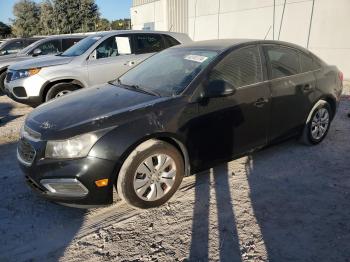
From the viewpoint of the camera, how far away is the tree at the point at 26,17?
62.1 metres

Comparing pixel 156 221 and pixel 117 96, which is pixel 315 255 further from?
pixel 117 96

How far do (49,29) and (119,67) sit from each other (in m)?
55.2

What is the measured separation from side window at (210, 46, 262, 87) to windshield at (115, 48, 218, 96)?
6.2 inches

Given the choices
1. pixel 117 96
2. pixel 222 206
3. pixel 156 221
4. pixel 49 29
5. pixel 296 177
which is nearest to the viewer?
pixel 156 221

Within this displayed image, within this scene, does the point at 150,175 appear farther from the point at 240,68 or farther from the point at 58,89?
the point at 58,89

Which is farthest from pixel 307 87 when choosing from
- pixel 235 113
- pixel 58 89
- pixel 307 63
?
pixel 58 89

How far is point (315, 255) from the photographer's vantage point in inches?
110

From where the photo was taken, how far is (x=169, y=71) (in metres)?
4.15

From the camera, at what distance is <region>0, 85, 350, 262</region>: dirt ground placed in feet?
9.43

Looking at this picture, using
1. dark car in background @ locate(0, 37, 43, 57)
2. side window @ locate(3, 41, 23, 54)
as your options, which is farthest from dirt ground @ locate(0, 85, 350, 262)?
side window @ locate(3, 41, 23, 54)

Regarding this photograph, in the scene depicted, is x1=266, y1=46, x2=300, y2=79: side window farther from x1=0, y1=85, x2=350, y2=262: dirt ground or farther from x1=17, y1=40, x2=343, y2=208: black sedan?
x1=0, y1=85, x2=350, y2=262: dirt ground

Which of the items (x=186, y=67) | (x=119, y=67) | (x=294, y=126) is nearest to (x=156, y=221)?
(x=186, y=67)

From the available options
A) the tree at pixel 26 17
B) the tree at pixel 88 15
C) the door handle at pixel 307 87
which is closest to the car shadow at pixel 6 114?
the door handle at pixel 307 87

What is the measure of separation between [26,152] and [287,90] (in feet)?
10.2
